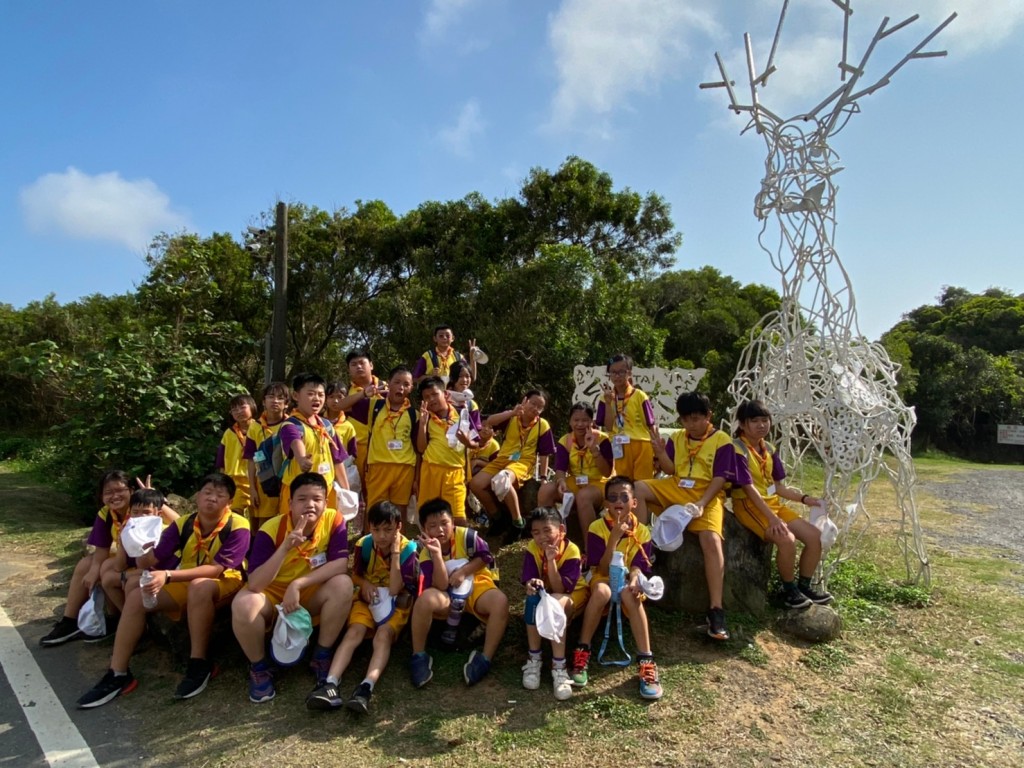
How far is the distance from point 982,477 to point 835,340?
40.7 feet

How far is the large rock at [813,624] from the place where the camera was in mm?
4145

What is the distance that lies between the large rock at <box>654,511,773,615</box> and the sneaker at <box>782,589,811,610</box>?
14 centimetres

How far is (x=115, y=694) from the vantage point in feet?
11.8

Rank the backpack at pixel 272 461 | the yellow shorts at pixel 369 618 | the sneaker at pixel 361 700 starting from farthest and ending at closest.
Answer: the backpack at pixel 272 461, the yellow shorts at pixel 369 618, the sneaker at pixel 361 700

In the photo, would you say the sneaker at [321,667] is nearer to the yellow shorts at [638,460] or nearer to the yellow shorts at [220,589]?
the yellow shorts at [220,589]

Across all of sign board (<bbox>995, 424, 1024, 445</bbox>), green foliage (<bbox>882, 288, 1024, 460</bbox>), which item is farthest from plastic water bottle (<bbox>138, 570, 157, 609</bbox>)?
sign board (<bbox>995, 424, 1024, 445</bbox>)

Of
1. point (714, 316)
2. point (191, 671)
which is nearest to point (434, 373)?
point (191, 671)

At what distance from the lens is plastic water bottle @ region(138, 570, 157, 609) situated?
11.7ft

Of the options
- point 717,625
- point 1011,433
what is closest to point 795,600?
point 717,625

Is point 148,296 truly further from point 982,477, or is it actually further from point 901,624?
point 982,477

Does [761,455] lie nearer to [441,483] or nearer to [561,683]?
[561,683]

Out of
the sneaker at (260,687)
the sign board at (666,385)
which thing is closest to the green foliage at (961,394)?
the sign board at (666,385)

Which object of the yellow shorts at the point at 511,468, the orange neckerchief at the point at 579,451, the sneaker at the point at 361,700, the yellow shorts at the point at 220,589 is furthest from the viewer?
the yellow shorts at the point at 511,468

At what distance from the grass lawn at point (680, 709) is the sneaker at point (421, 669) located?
0.17ft
